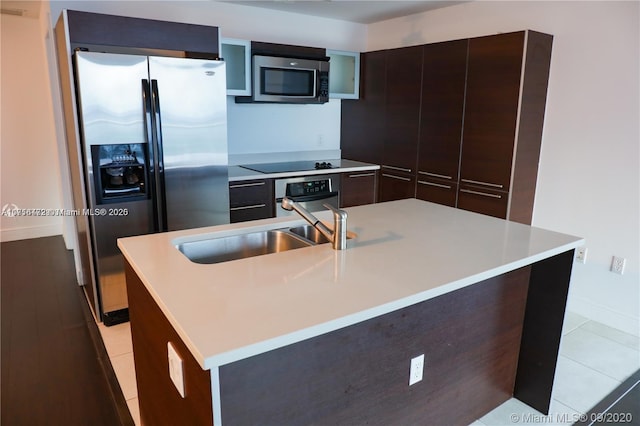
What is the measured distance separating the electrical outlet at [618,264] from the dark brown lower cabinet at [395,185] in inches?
63.4

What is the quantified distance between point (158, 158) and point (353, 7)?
7.50 ft

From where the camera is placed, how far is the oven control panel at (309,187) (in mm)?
3742

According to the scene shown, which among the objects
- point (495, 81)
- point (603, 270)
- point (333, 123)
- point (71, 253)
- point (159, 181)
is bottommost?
point (71, 253)

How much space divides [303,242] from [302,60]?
2.43 meters

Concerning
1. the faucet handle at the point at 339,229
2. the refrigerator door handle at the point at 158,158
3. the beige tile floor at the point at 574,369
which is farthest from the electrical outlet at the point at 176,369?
→ the refrigerator door handle at the point at 158,158

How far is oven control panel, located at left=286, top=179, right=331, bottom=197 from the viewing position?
12.3ft

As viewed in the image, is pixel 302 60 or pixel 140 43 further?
pixel 302 60

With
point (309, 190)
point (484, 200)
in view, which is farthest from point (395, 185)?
point (484, 200)

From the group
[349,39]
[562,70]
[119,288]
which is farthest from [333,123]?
[119,288]

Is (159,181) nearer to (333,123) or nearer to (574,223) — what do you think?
(333,123)

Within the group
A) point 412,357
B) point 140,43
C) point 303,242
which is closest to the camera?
point 412,357

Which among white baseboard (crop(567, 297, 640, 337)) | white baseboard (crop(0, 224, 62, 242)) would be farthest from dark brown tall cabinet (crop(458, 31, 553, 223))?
white baseboard (crop(0, 224, 62, 242))

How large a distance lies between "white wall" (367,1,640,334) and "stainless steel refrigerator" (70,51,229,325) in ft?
7.94

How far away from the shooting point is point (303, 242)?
193cm
